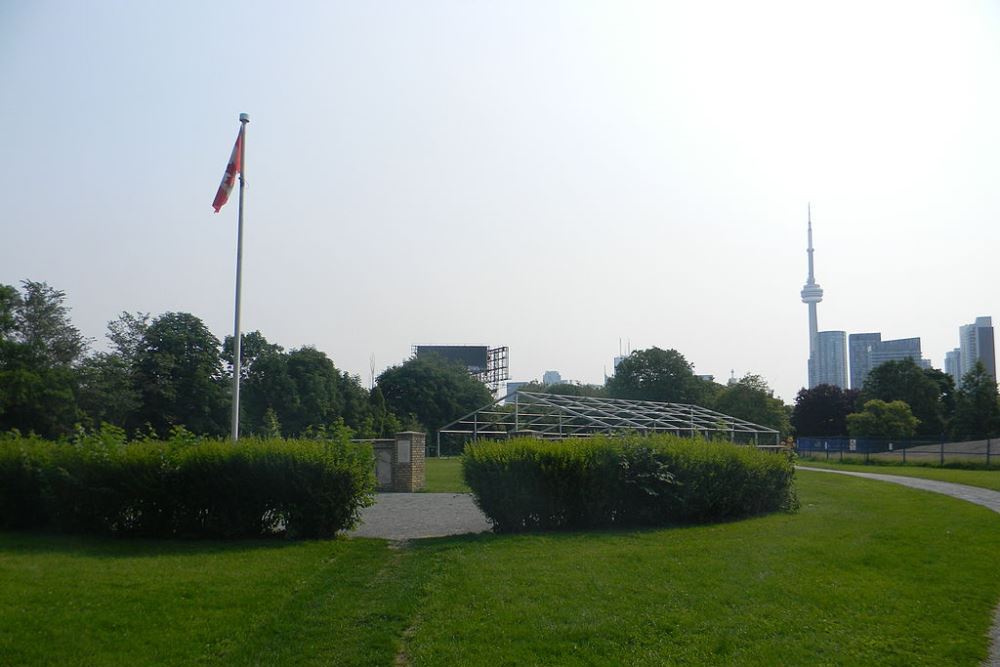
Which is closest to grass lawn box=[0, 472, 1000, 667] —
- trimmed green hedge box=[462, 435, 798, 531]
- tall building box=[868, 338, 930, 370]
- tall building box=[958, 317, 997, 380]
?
trimmed green hedge box=[462, 435, 798, 531]

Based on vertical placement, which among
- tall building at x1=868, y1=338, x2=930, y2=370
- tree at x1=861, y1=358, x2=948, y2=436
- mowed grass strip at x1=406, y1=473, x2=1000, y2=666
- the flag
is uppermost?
tall building at x1=868, y1=338, x2=930, y2=370

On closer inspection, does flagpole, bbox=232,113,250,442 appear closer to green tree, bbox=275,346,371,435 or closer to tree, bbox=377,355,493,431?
green tree, bbox=275,346,371,435

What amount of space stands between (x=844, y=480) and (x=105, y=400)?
39.8 metres

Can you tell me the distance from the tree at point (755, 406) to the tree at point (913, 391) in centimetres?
2265

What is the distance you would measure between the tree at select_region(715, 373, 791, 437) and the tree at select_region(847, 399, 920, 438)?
5514mm

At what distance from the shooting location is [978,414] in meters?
58.1

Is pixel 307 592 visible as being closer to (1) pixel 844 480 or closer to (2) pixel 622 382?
(1) pixel 844 480

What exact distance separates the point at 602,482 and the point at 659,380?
2292 inches

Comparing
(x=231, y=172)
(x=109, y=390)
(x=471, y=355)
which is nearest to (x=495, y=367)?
(x=471, y=355)

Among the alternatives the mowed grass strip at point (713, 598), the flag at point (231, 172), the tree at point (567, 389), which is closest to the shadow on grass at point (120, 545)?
the mowed grass strip at point (713, 598)

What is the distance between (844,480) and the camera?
2805cm

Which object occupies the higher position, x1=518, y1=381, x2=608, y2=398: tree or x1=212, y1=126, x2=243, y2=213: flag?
x1=212, y1=126, x2=243, y2=213: flag

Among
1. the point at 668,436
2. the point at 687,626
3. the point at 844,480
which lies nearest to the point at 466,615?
the point at 687,626

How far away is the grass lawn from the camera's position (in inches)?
267
